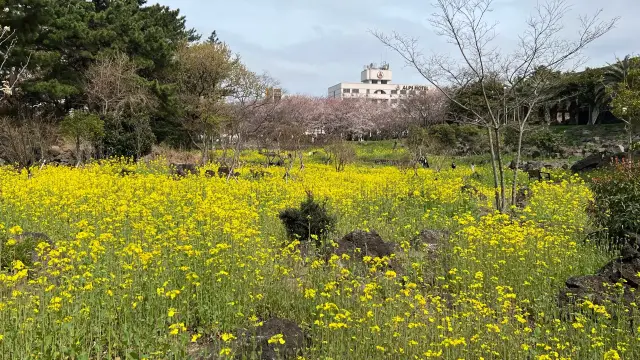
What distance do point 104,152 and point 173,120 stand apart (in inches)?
237

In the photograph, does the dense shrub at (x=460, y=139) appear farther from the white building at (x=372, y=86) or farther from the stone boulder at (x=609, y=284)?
the white building at (x=372, y=86)

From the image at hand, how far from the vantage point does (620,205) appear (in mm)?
8188

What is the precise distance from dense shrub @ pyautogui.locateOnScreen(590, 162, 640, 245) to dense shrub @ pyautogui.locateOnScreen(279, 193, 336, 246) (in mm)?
4642

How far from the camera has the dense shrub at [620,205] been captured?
25.8ft

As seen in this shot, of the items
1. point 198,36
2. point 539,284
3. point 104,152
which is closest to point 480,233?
point 539,284

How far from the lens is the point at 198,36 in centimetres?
4628

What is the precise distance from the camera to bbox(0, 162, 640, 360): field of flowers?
4055mm

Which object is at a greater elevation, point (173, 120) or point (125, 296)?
point (173, 120)

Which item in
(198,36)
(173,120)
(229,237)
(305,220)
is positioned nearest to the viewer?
(229,237)

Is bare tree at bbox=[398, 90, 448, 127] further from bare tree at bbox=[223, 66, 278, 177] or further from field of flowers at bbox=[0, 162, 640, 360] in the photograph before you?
field of flowers at bbox=[0, 162, 640, 360]

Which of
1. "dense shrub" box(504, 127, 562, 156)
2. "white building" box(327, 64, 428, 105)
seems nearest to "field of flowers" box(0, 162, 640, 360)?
"dense shrub" box(504, 127, 562, 156)

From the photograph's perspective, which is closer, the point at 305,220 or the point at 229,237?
the point at 229,237

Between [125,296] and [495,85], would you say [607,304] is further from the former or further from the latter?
[495,85]

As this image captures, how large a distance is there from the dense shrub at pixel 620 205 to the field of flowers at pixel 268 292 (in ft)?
1.80
